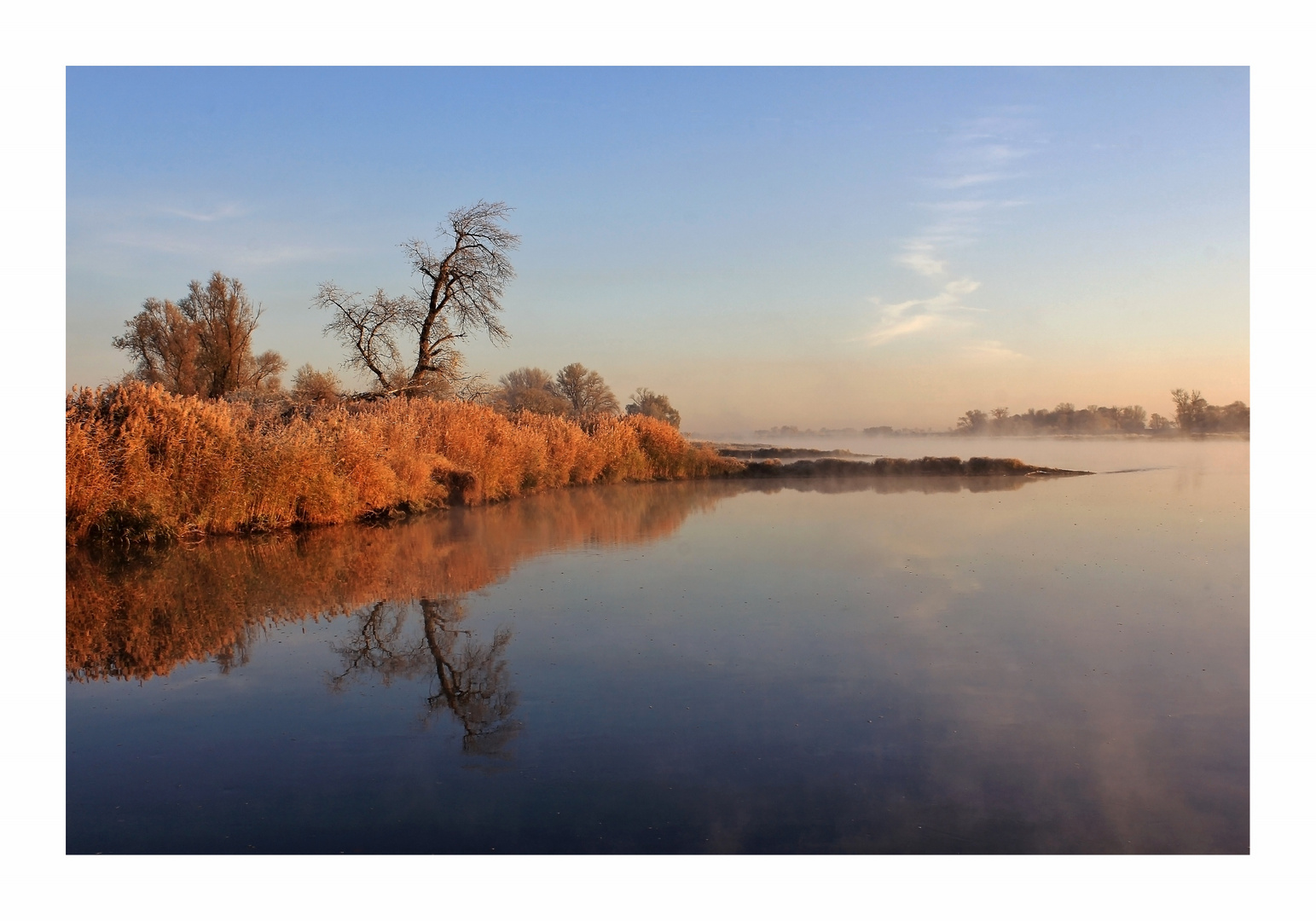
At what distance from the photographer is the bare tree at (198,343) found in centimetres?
2786

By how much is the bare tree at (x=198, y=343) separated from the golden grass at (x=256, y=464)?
1305cm

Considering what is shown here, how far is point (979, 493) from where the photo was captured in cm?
1753

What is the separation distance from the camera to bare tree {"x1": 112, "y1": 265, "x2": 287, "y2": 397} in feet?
91.4

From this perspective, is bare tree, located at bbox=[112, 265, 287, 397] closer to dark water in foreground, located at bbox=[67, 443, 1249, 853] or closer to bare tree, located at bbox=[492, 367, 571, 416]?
bare tree, located at bbox=[492, 367, 571, 416]

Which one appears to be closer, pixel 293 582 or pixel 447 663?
pixel 447 663

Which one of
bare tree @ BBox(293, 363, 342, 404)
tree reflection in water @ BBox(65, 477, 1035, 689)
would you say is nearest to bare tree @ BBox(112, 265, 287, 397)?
bare tree @ BBox(293, 363, 342, 404)

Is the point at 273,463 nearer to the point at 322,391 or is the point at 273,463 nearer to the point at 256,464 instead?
the point at 256,464

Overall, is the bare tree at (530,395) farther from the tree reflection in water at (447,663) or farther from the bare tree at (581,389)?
the tree reflection in water at (447,663)

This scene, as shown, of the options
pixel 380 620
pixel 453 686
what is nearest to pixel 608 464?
pixel 380 620

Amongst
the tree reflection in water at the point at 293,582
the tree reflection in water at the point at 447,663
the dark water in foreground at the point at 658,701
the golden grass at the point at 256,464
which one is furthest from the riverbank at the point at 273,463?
the tree reflection in water at the point at 447,663

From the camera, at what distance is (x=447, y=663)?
18.7 feet

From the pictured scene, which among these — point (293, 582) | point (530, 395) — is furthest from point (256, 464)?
point (530, 395)

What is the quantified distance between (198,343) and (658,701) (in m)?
29.6

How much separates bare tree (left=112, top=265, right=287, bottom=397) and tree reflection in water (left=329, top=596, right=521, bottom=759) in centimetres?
2189
